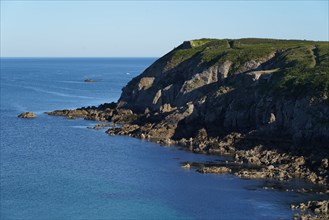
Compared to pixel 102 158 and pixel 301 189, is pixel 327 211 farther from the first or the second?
pixel 102 158

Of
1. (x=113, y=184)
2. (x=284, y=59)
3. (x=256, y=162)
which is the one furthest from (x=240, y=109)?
(x=113, y=184)

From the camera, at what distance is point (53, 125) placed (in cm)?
12644

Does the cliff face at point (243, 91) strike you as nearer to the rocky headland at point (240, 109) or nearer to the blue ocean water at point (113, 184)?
the rocky headland at point (240, 109)

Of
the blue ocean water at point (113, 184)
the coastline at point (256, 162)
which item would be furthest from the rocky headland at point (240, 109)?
the blue ocean water at point (113, 184)

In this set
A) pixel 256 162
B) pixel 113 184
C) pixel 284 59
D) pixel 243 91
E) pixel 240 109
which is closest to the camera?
pixel 113 184

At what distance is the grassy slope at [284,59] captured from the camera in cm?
10050

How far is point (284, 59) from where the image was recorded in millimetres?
123750

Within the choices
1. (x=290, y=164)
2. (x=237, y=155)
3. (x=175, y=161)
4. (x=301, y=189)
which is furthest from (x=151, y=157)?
(x=301, y=189)

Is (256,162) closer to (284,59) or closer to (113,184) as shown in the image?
(113,184)

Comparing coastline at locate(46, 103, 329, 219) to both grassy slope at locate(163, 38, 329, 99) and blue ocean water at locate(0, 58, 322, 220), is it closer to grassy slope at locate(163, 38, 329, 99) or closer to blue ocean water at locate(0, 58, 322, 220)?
blue ocean water at locate(0, 58, 322, 220)

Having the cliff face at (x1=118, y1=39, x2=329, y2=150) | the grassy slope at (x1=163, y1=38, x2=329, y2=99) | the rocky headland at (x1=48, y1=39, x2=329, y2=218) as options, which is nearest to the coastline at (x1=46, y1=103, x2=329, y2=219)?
the rocky headland at (x1=48, y1=39, x2=329, y2=218)

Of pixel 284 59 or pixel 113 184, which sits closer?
pixel 113 184

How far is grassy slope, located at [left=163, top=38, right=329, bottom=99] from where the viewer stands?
100500 millimetres

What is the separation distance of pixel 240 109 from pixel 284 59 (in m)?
22.7
